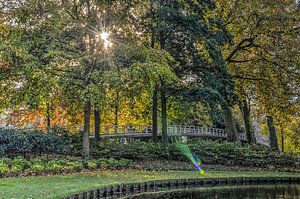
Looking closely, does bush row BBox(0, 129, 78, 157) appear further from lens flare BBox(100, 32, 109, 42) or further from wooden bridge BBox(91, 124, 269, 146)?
wooden bridge BBox(91, 124, 269, 146)

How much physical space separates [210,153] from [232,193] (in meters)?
9.03

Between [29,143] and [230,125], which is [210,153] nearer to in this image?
[230,125]

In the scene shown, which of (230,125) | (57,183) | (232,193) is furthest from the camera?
(230,125)

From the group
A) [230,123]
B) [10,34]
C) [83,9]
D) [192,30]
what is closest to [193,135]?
[230,123]

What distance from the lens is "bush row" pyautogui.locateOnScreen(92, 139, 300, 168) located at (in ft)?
72.6

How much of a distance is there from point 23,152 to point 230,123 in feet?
53.8

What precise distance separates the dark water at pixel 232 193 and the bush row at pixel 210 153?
642 cm

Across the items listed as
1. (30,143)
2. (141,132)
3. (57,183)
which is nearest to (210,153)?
(30,143)

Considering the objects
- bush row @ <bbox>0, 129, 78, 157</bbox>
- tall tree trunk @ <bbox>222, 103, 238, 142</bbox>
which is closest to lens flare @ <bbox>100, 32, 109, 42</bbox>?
bush row @ <bbox>0, 129, 78, 157</bbox>

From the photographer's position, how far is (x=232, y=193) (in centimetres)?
1582

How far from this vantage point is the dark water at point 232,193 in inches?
571

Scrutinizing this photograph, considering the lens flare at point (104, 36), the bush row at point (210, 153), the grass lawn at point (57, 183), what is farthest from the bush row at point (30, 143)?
the lens flare at point (104, 36)

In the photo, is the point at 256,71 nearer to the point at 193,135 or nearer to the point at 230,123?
the point at 230,123

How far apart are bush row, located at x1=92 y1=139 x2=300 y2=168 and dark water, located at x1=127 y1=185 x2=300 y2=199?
6.42m
